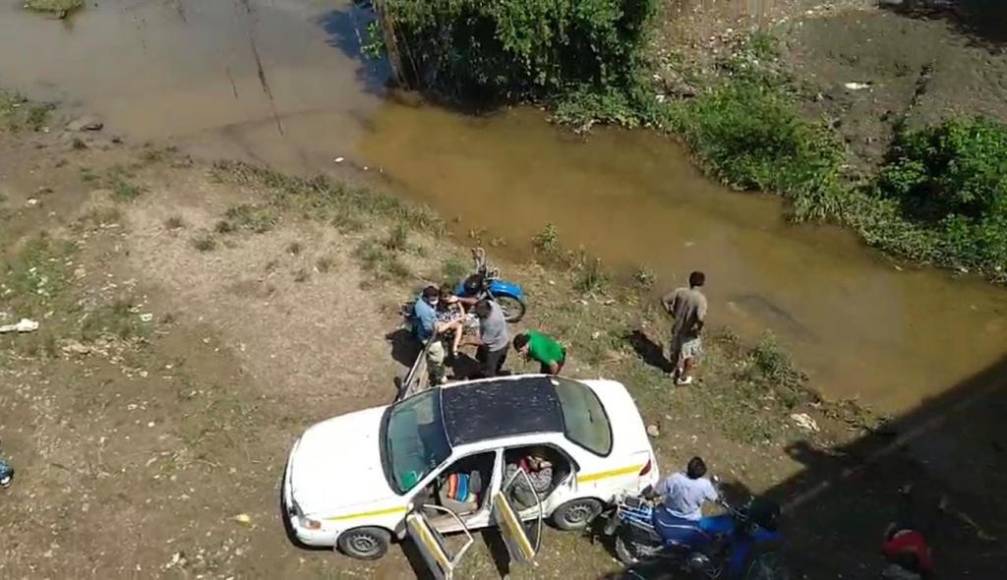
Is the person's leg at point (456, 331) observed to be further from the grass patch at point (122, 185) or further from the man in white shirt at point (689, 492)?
the grass patch at point (122, 185)

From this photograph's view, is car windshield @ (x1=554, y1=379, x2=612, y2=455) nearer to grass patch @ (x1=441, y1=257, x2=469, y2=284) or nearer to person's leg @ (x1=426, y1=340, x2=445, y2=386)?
person's leg @ (x1=426, y1=340, x2=445, y2=386)

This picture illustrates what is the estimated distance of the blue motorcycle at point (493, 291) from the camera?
10883 millimetres

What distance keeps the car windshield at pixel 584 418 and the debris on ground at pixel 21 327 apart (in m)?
6.98

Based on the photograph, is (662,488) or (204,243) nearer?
(662,488)

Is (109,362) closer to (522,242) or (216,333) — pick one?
(216,333)

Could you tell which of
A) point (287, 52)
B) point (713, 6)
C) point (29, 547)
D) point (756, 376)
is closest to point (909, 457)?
point (756, 376)

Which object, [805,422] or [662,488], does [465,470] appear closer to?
[662,488]

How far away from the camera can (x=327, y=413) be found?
1019 cm

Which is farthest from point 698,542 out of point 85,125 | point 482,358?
point 85,125

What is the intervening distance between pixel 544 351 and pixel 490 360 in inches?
24.2

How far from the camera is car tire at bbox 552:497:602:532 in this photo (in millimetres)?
8438

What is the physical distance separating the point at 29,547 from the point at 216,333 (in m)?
3.46

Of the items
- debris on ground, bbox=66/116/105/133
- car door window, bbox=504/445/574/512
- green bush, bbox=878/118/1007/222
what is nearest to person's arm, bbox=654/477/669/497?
car door window, bbox=504/445/574/512

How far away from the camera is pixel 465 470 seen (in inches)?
318
